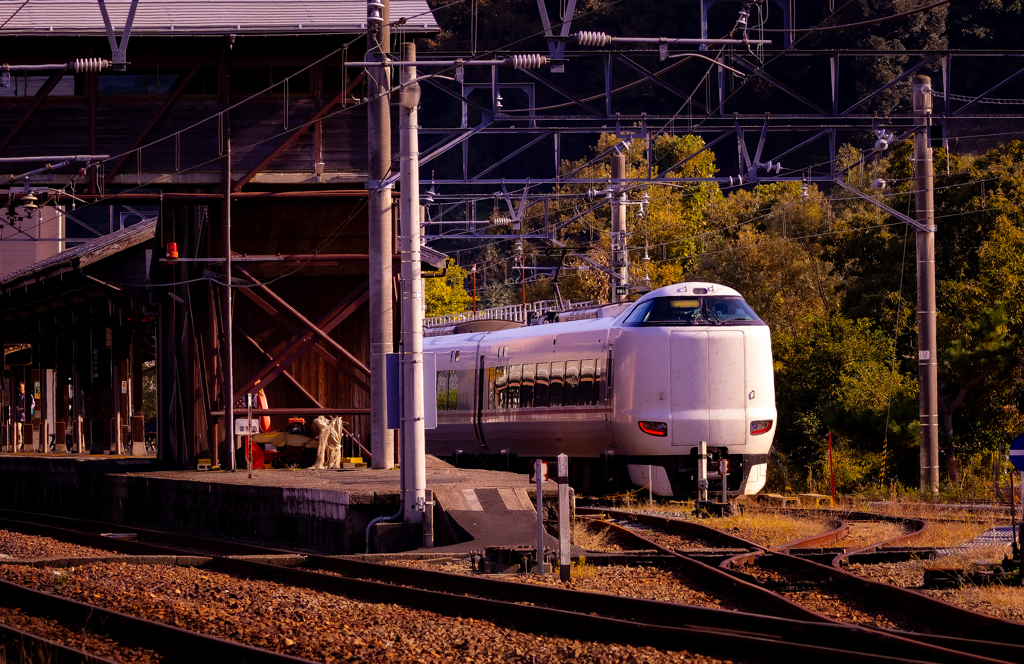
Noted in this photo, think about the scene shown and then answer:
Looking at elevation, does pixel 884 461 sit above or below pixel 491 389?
below

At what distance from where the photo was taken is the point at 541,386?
1005 inches

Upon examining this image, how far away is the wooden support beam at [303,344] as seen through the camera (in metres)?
26.0

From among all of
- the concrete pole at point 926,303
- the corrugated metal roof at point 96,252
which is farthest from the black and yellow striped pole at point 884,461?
the corrugated metal roof at point 96,252

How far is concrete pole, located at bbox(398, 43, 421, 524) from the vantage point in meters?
16.2

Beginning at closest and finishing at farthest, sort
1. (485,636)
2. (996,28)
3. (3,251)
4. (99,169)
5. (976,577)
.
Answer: (485,636)
(976,577)
(99,169)
(3,251)
(996,28)

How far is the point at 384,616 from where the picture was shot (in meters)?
11.1

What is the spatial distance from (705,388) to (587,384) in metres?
2.56

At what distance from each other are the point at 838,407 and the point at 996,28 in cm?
5003

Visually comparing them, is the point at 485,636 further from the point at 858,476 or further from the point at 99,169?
the point at 858,476

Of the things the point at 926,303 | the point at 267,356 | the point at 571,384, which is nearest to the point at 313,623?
the point at 571,384

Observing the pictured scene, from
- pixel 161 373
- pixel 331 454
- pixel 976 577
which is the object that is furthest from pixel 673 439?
pixel 161 373

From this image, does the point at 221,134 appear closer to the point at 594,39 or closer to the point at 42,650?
the point at 594,39

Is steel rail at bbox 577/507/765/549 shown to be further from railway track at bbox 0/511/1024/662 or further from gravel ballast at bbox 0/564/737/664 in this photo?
gravel ballast at bbox 0/564/737/664

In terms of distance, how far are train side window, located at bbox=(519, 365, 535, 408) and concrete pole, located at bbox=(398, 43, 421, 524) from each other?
966 centimetres
